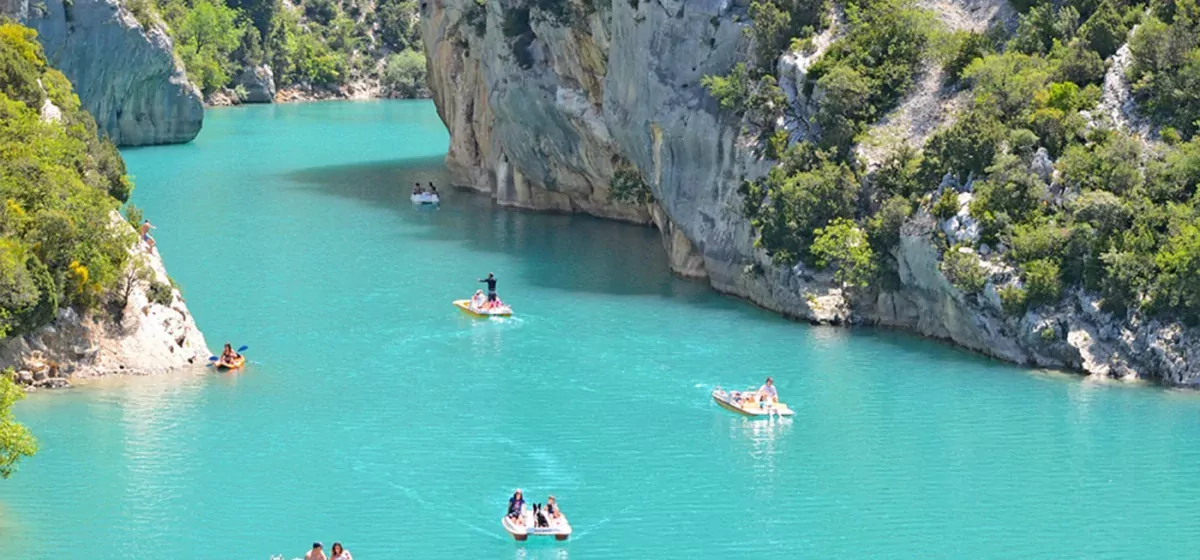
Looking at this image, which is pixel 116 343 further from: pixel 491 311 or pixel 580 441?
pixel 491 311

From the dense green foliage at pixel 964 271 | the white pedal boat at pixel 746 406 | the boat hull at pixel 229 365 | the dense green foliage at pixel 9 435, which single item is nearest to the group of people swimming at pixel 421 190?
the boat hull at pixel 229 365

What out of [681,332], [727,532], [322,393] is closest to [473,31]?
[681,332]

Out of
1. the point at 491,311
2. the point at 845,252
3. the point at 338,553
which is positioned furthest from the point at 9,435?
the point at 845,252

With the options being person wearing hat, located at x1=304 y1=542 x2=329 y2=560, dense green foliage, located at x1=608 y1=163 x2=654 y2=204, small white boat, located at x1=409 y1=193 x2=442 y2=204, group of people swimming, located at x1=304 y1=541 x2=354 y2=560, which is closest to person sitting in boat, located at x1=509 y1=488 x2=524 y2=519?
group of people swimming, located at x1=304 y1=541 x2=354 y2=560

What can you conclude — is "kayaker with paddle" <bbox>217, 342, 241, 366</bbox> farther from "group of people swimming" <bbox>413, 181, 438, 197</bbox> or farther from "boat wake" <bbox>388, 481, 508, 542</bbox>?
"group of people swimming" <bbox>413, 181, 438, 197</bbox>

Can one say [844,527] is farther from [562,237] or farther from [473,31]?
[473,31]

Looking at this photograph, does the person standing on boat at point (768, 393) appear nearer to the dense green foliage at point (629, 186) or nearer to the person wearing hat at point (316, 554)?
the person wearing hat at point (316, 554)
